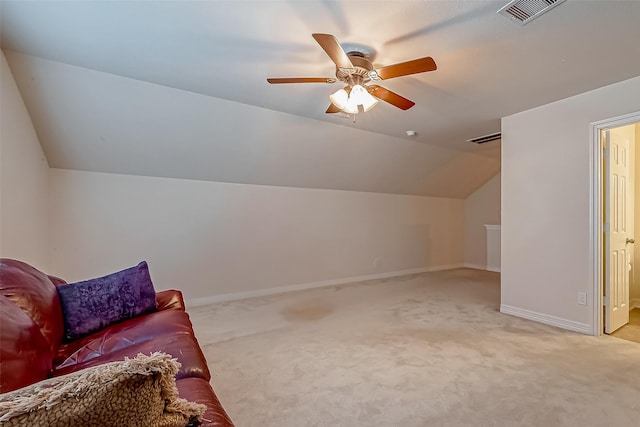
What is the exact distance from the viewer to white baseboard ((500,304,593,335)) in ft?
9.82

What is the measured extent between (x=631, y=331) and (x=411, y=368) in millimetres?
2507

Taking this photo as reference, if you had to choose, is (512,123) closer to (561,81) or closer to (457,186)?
(561,81)

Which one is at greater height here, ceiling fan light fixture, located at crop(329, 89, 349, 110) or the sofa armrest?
ceiling fan light fixture, located at crop(329, 89, 349, 110)

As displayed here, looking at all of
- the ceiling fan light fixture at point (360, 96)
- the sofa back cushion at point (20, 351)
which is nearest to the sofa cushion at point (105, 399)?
the sofa back cushion at point (20, 351)

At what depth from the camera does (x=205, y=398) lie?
1.12 m

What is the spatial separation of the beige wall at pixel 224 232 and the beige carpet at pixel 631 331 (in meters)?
3.29

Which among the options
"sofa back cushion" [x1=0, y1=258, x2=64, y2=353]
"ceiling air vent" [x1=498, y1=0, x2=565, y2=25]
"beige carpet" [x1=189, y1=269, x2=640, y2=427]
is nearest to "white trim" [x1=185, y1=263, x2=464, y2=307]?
"beige carpet" [x1=189, y1=269, x2=640, y2=427]

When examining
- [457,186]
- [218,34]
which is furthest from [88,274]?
[457,186]

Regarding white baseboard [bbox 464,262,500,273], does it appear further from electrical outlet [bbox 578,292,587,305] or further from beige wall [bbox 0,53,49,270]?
beige wall [bbox 0,53,49,270]

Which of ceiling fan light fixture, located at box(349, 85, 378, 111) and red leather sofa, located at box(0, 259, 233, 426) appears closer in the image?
red leather sofa, located at box(0, 259, 233, 426)

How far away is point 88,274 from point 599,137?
542 cm

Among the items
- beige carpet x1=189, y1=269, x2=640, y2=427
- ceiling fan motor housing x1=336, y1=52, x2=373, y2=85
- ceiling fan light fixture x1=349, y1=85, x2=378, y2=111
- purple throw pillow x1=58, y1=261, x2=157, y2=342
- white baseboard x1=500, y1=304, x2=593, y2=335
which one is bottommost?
beige carpet x1=189, y1=269, x2=640, y2=427

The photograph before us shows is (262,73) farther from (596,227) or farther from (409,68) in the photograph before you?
(596,227)

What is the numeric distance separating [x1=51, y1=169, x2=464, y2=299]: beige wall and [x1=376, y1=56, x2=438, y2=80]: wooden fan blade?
110 inches
